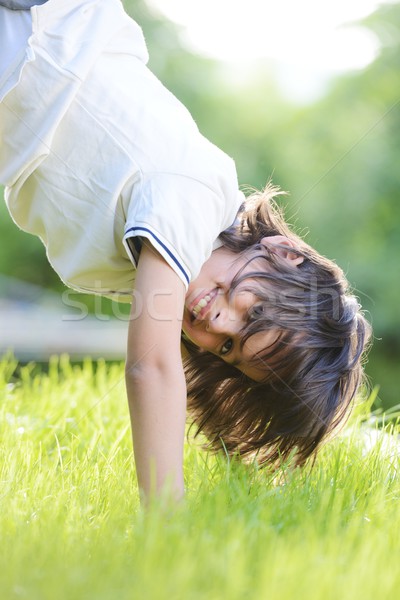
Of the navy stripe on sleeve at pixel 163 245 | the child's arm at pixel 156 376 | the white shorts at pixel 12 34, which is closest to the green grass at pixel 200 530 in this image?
the child's arm at pixel 156 376

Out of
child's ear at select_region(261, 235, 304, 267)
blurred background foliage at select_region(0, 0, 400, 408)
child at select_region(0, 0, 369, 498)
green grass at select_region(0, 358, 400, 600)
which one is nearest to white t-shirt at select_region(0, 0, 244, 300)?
child at select_region(0, 0, 369, 498)

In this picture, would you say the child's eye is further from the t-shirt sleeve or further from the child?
the t-shirt sleeve

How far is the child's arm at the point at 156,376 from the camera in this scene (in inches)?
47.1

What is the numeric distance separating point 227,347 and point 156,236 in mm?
365

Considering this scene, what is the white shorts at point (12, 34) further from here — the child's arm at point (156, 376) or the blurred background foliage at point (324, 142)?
the blurred background foliage at point (324, 142)

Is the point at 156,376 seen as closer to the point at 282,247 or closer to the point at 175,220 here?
the point at 175,220

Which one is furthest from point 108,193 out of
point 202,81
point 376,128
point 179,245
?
point 376,128

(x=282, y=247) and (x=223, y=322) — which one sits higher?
(x=282, y=247)

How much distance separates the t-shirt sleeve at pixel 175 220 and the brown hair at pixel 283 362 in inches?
7.1

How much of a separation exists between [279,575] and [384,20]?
18.2 ft

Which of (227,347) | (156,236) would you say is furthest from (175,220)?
(227,347)

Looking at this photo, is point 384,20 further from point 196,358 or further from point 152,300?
point 152,300

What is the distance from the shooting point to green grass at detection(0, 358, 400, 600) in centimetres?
85

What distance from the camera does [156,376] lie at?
121 centimetres
